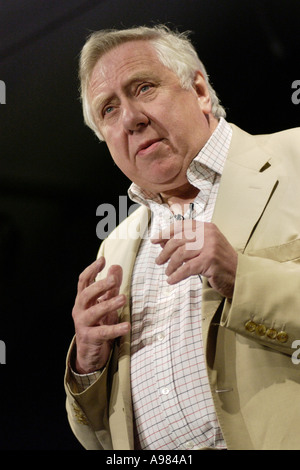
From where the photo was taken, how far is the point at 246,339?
1407 millimetres

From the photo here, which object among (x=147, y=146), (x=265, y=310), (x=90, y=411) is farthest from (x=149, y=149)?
(x=90, y=411)

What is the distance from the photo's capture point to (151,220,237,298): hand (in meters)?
1.31

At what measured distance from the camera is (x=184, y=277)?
1.33 meters

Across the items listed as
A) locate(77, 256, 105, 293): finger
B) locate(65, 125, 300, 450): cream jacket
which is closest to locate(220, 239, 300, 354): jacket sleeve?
locate(65, 125, 300, 450): cream jacket

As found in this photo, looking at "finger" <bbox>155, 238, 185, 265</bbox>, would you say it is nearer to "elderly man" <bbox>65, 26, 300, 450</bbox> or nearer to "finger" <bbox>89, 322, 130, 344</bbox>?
"elderly man" <bbox>65, 26, 300, 450</bbox>

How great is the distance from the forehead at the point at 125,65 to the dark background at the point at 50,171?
0.28 meters

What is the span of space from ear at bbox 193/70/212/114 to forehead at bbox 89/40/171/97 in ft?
0.38

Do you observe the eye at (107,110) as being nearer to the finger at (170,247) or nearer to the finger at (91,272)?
the finger at (91,272)

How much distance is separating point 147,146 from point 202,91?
313 mm

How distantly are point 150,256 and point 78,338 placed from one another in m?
0.35

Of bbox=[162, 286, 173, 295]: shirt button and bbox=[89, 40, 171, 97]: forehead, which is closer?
bbox=[162, 286, 173, 295]: shirt button

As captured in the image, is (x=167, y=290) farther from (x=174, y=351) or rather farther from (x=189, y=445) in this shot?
(x=189, y=445)

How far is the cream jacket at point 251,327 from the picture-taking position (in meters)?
1.30

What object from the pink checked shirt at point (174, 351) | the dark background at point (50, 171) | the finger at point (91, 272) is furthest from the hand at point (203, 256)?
the dark background at point (50, 171)
